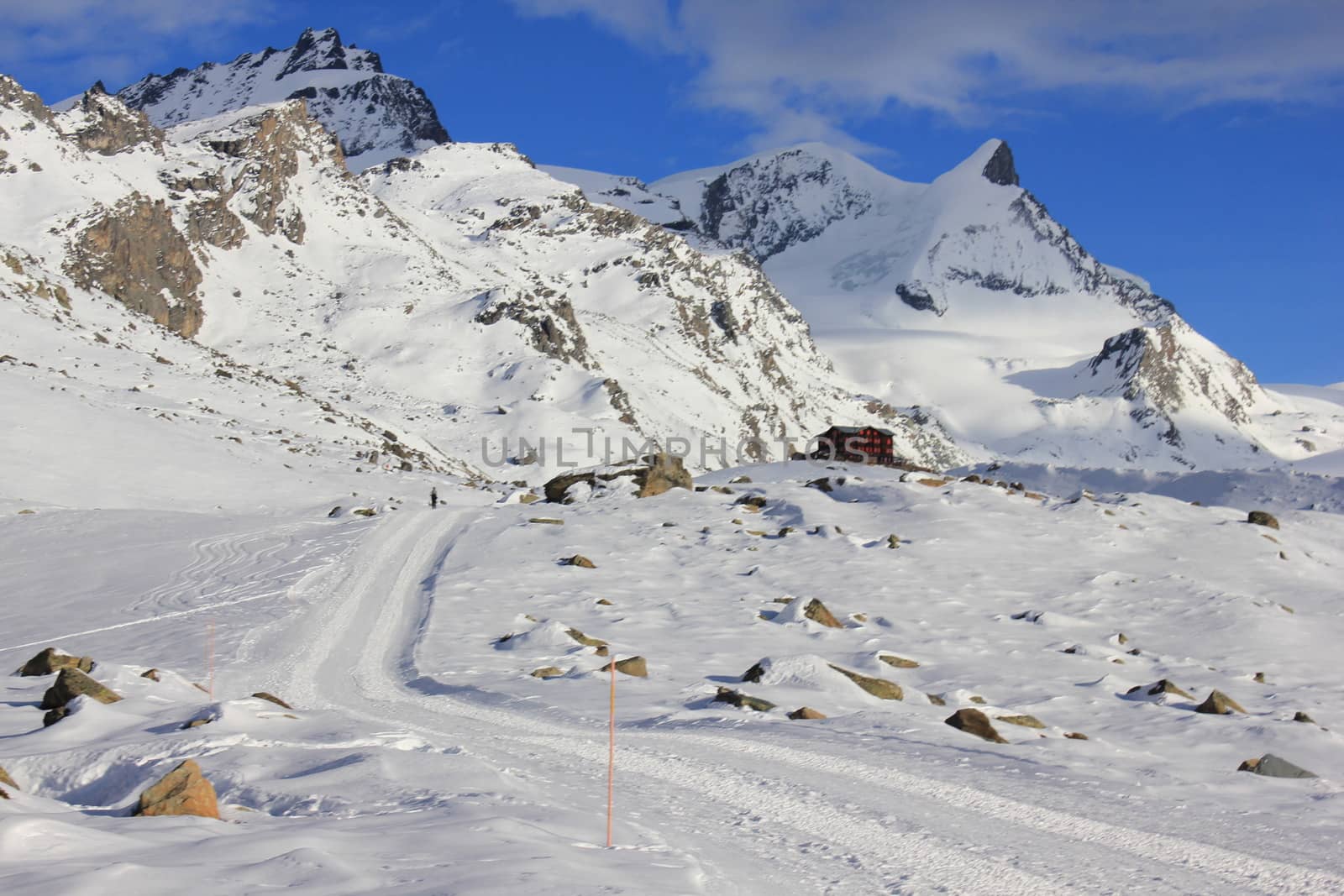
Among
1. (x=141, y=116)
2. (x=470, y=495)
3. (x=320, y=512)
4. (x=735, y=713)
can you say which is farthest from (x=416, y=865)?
(x=141, y=116)

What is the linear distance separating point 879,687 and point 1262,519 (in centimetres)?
2235

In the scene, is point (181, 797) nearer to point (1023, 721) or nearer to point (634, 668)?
point (634, 668)

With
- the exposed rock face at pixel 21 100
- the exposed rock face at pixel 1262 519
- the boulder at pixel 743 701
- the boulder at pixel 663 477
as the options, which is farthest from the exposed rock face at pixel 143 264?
the exposed rock face at pixel 1262 519

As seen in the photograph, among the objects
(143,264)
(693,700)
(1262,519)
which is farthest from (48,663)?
(143,264)

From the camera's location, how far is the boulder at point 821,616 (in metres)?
21.1

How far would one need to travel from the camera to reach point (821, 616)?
2117 centimetres

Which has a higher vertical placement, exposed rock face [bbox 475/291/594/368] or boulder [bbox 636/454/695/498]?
exposed rock face [bbox 475/291/594/368]

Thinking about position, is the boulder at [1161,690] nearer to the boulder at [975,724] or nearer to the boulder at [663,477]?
the boulder at [975,724]

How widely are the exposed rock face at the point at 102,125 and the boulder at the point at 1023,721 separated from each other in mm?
107073

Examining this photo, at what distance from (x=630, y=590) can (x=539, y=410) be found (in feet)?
233

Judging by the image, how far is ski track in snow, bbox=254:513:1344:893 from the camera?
7.92 metres

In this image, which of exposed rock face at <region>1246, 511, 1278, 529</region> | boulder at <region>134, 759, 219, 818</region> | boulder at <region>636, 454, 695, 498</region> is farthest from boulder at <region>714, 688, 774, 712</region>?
exposed rock face at <region>1246, 511, 1278, 529</region>

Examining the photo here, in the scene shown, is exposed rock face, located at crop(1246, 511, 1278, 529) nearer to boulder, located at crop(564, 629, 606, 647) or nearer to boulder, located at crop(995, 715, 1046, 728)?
boulder, located at crop(995, 715, 1046, 728)

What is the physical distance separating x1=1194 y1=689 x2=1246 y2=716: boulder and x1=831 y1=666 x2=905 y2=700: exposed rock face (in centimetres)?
440
